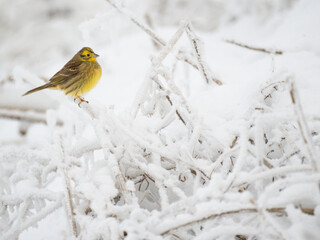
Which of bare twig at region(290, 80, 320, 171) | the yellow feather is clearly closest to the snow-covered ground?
bare twig at region(290, 80, 320, 171)

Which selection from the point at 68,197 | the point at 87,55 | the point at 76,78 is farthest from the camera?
the point at 87,55

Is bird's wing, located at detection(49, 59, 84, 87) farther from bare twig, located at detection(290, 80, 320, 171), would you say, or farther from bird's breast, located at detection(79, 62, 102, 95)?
bare twig, located at detection(290, 80, 320, 171)

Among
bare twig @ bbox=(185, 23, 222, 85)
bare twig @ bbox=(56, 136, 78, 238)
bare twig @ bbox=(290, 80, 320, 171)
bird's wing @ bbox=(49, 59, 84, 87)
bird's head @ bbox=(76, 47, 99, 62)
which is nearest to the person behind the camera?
bare twig @ bbox=(290, 80, 320, 171)

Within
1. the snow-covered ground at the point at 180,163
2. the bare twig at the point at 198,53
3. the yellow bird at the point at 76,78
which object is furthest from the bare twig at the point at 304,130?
the yellow bird at the point at 76,78

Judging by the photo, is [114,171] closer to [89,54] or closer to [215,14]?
[89,54]

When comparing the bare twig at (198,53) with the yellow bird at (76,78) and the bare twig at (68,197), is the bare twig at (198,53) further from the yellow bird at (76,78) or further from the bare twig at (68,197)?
the yellow bird at (76,78)

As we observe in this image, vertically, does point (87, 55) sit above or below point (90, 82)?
above

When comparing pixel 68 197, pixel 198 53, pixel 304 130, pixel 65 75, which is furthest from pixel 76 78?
pixel 304 130

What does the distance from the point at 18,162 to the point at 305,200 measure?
837 millimetres

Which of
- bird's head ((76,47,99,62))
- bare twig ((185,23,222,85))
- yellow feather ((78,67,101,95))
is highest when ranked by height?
bird's head ((76,47,99,62))

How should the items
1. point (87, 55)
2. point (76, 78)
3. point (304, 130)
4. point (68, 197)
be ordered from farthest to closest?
point (87, 55)
point (76, 78)
point (68, 197)
point (304, 130)

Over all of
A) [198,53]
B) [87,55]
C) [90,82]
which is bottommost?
[198,53]

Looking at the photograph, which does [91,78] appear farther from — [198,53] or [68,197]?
[68,197]

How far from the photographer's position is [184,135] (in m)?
0.92
